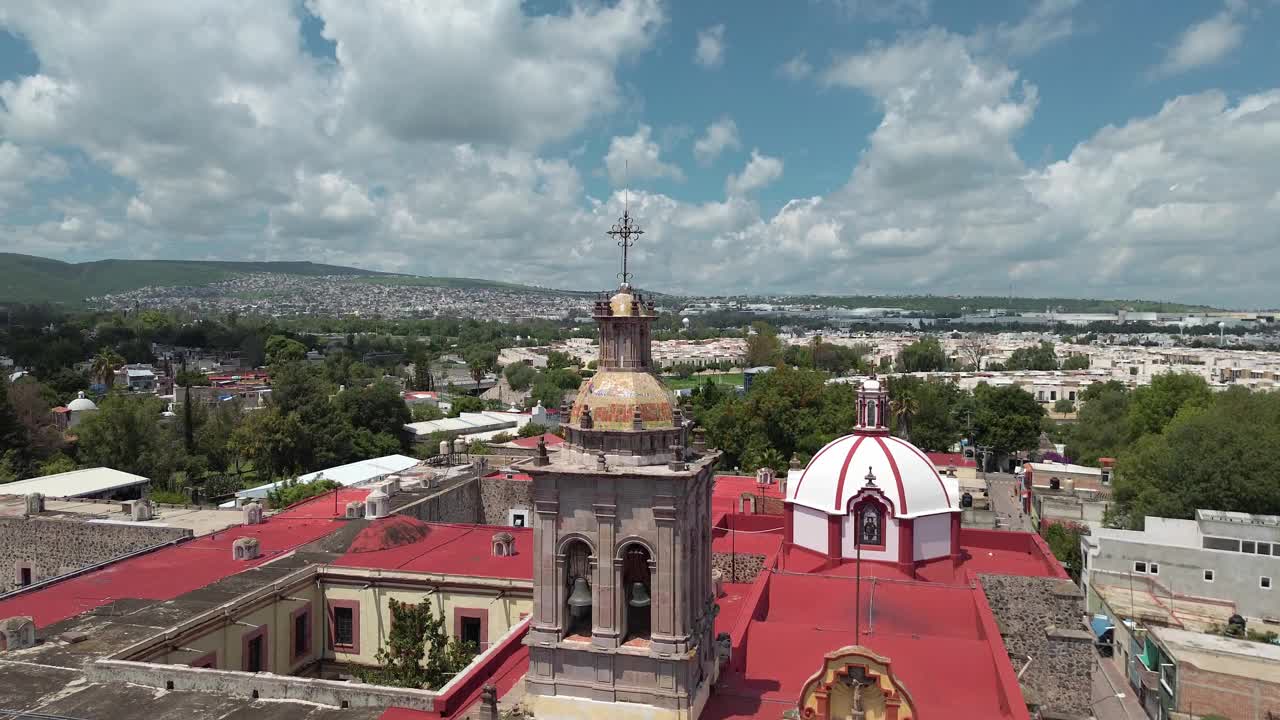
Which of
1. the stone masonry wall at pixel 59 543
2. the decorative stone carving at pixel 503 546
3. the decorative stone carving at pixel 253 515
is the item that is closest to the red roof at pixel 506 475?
the decorative stone carving at pixel 253 515

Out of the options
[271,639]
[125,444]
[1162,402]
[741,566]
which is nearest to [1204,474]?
[1162,402]

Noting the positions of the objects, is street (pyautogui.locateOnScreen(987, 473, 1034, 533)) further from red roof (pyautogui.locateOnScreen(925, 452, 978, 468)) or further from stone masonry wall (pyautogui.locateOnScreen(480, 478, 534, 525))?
stone masonry wall (pyautogui.locateOnScreen(480, 478, 534, 525))

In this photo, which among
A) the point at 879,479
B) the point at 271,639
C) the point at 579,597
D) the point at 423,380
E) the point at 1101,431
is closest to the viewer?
the point at 579,597

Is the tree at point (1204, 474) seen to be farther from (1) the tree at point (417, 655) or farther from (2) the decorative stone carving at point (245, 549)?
(2) the decorative stone carving at point (245, 549)

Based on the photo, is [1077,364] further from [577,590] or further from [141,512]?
[577,590]

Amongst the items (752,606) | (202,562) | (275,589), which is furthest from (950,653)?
(202,562)

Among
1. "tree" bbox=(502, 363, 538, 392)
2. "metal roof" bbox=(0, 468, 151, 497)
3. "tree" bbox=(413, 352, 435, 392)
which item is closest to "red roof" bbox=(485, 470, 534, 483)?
"metal roof" bbox=(0, 468, 151, 497)

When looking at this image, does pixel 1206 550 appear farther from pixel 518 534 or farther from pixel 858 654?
pixel 858 654
